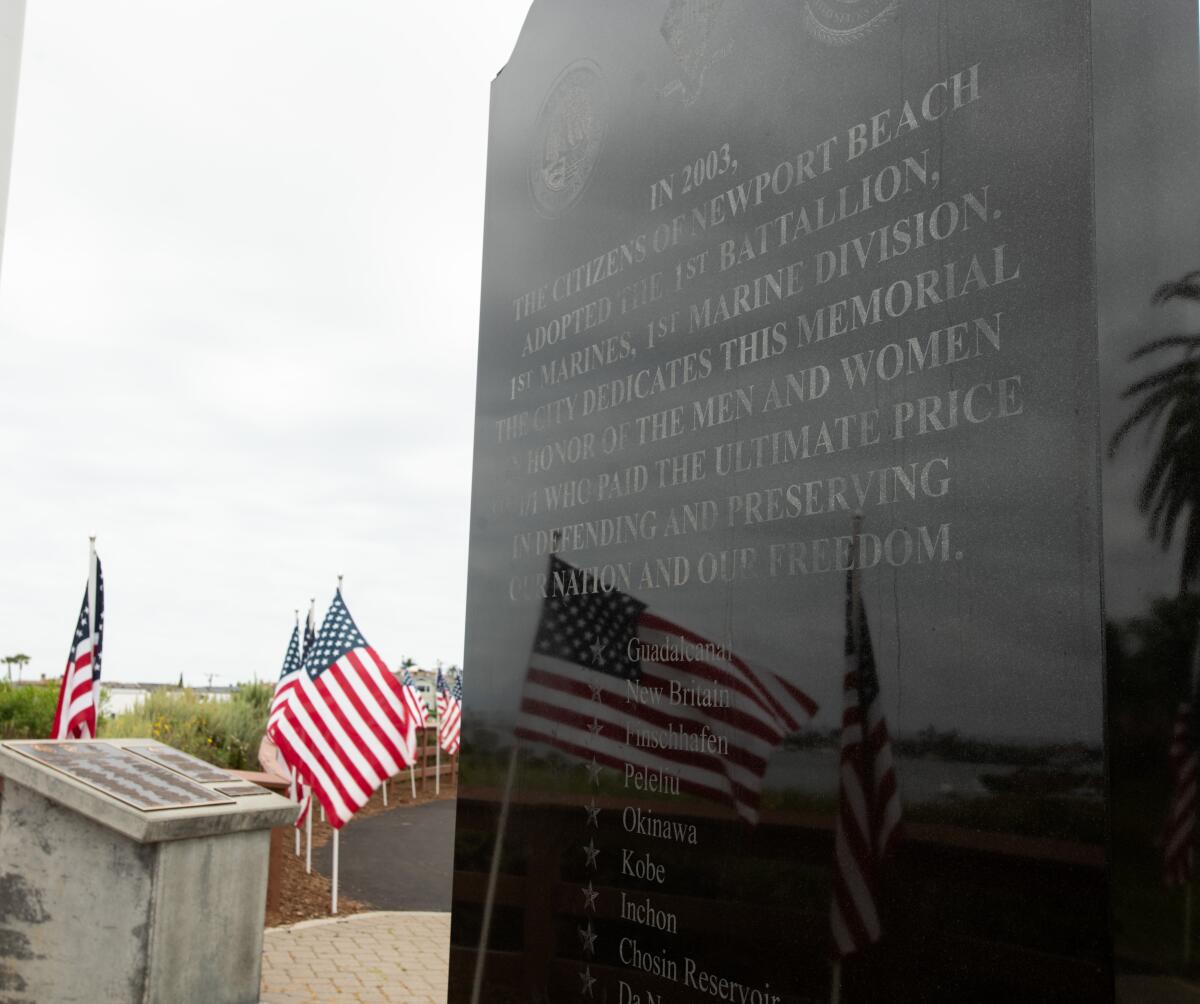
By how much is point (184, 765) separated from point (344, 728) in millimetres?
2752

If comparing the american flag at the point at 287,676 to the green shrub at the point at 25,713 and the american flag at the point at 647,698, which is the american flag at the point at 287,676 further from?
the american flag at the point at 647,698

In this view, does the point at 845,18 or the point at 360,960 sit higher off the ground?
the point at 845,18

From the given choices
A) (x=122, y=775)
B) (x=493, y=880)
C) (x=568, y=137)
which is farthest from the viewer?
(x=122, y=775)

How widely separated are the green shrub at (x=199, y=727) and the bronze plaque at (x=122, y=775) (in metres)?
7.63

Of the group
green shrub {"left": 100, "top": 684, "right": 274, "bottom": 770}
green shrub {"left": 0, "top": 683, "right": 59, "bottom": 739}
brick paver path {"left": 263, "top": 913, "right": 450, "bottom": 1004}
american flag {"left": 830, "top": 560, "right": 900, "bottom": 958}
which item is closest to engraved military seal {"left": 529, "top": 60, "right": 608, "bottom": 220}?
american flag {"left": 830, "top": 560, "right": 900, "bottom": 958}

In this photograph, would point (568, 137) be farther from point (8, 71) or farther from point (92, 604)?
point (92, 604)

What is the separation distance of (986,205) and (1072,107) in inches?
11.5

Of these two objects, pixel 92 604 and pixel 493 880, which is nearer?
pixel 493 880

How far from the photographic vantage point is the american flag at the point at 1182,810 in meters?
2.36

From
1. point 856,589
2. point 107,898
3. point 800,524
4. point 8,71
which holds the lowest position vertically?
point 107,898

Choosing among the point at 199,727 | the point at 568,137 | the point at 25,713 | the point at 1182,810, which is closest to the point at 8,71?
the point at 568,137

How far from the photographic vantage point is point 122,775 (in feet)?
23.1

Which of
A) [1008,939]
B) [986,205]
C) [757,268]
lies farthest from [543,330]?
[1008,939]

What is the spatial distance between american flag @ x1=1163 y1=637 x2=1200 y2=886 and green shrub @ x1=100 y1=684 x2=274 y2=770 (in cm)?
1400
